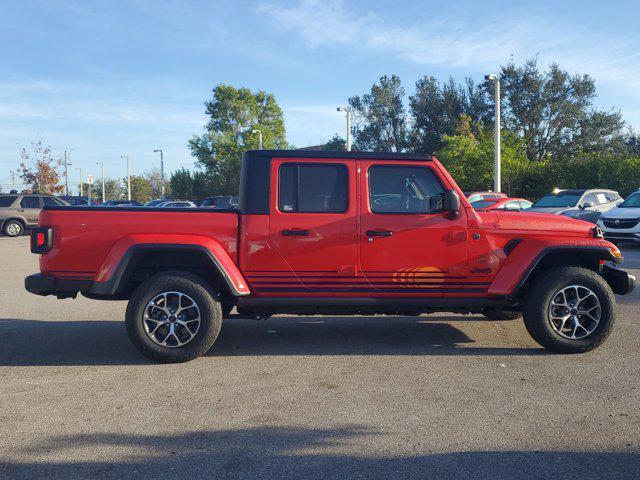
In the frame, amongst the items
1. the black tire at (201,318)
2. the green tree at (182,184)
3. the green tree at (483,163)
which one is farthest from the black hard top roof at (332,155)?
the green tree at (182,184)

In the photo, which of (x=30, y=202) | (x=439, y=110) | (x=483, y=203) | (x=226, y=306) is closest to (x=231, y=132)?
(x=439, y=110)

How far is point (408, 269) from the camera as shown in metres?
5.61

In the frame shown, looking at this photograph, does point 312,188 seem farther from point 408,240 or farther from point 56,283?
point 56,283

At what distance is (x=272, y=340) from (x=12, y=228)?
2378 cm

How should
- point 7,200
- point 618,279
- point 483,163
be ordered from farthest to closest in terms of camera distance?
point 483,163
point 7,200
point 618,279

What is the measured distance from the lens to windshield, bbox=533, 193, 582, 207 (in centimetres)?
1900

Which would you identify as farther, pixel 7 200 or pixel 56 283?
pixel 7 200

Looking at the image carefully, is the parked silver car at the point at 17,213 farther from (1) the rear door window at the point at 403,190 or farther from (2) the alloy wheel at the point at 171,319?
(1) the rear door window at the point at 403,190

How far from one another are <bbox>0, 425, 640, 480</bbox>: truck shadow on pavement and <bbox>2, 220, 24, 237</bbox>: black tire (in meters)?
25.3

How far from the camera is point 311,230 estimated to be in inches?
218

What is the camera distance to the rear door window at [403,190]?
5660 mm

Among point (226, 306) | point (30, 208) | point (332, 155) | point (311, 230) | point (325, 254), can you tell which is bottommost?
point (226, 306)

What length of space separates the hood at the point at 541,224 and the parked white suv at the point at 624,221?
1167 cm

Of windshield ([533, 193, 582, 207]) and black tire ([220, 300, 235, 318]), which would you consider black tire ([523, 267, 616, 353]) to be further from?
windshield ([533, 193, 582, 207])
